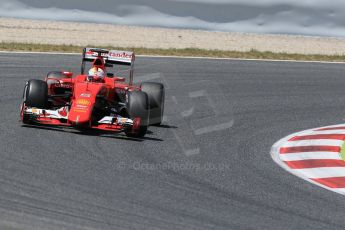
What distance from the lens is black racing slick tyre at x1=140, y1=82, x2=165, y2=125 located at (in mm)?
13117

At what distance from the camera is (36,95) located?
481 inches

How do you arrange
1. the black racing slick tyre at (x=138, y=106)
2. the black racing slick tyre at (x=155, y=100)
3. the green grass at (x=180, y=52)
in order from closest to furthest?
the black racing slick tyre at (x=138, y=106) < the black racing slick tyre at (x=155, y=100) < the green grass at (x=180, y=52)

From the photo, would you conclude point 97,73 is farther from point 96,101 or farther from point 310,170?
point 310,170

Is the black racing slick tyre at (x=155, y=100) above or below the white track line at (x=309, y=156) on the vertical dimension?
above

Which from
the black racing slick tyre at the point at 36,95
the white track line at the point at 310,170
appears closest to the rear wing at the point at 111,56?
the black racing slick tyre at the point at 36,95

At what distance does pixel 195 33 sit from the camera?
43.2 meters

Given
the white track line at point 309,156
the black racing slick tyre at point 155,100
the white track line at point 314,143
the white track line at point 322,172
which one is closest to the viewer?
the white track line at point 322,172

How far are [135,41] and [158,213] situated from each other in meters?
26.8

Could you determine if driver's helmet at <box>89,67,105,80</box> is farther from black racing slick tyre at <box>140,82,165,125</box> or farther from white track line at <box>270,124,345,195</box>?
white track line at <box>270,124,345,195</box>

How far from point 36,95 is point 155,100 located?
1.96m

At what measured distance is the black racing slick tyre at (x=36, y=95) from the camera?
12.2m

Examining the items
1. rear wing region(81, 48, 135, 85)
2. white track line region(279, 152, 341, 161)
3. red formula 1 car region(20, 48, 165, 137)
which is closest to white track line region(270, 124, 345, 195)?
white track line region(279, 152, 341, 161)

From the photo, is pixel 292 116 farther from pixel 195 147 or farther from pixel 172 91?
pixel 195 147

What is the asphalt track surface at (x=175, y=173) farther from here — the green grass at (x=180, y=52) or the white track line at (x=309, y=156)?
the green grass at (x=180, y=52)
